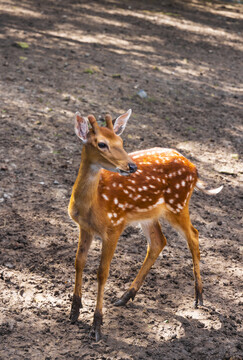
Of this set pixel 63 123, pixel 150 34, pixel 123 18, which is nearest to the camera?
pixel 63 123

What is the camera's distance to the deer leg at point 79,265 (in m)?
4.01

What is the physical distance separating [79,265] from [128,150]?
10.7 feet

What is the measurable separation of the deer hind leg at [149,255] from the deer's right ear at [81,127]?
1.37 metres

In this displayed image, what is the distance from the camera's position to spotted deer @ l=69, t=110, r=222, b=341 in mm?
3564

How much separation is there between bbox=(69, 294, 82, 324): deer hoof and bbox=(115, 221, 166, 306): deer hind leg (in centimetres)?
43

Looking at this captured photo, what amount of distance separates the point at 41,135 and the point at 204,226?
9.32 ft

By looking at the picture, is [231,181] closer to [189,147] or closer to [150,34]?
[189,147]

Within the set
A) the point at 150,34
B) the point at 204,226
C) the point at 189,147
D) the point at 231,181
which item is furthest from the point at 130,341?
the point at 150,34

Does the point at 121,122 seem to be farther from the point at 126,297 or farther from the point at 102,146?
the point at 126,297

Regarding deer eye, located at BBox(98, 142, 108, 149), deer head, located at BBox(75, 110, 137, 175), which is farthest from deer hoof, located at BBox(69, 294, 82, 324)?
deer eye, located at BBox(98, 142, 108, 149)

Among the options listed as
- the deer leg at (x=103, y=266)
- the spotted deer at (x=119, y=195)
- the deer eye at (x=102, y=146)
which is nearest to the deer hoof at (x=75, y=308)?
the spotted deer at (x=119, y=195)

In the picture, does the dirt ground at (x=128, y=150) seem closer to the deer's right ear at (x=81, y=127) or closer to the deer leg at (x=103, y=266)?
the deer leg at (x=103, y=266)

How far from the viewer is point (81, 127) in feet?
11.6

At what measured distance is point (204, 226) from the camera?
5.65 meters
